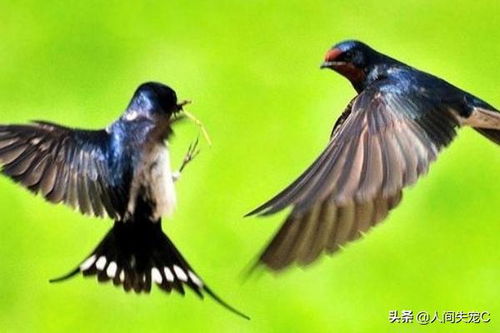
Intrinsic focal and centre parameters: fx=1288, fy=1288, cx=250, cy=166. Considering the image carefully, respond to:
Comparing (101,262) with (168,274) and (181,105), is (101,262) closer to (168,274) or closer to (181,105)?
(168,274)

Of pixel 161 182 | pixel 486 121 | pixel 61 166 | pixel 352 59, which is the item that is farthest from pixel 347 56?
pixel 61 166

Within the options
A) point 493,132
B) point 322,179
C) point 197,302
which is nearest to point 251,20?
point 197,302

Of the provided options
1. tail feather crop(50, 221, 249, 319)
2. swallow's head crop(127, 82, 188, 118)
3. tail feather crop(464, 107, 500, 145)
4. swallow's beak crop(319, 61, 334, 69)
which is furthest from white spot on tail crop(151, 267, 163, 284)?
tail feather crop(464, 107, 500, 145)

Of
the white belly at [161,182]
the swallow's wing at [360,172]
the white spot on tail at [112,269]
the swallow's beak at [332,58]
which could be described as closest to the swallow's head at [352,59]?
the swallow's beak at [332,58]

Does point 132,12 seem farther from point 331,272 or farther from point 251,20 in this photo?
point 331,272

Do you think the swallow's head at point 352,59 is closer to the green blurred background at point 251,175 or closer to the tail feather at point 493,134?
the tail feather at point 493,134

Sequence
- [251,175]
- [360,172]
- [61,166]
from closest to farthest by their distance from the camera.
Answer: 1. [360,172]
2. [61,166]
3. [251,175]

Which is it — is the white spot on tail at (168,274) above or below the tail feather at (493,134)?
below
